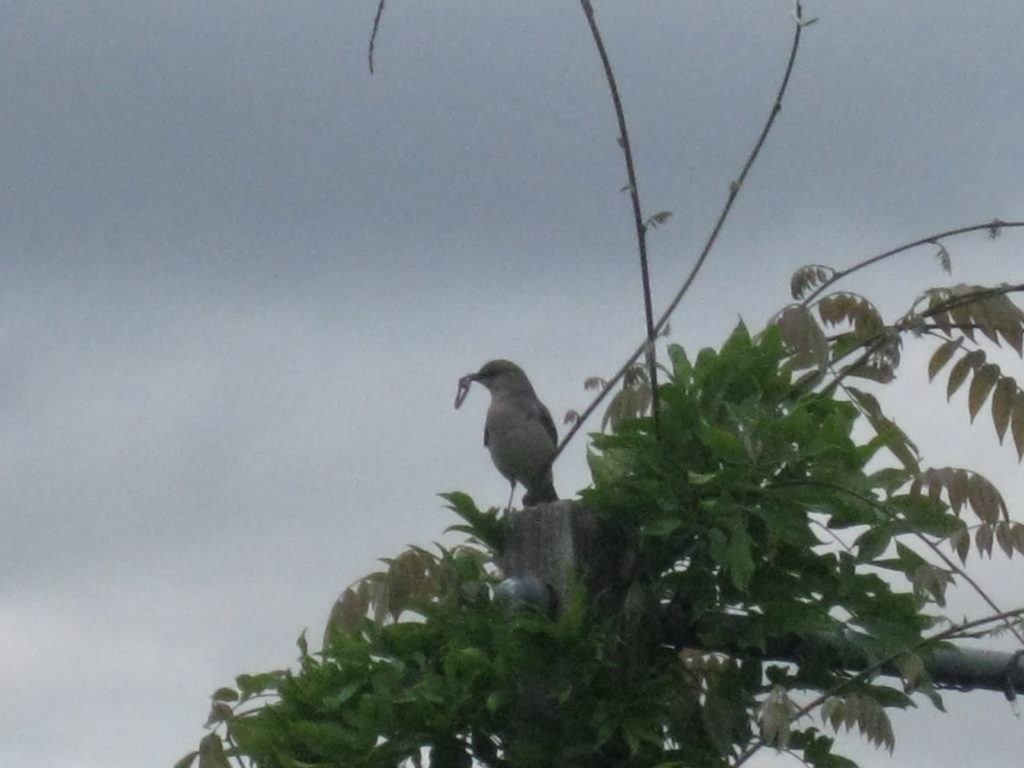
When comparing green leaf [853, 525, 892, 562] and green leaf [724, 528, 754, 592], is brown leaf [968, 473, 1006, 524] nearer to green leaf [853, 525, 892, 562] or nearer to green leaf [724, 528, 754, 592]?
green leaf [853, 525, 892, 562]

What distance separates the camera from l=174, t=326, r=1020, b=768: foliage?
3.37 metres

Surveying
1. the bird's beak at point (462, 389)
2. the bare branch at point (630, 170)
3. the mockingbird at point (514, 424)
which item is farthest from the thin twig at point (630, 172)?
the mockingbird at point (514, 424)

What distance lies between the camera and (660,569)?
3.55 meters

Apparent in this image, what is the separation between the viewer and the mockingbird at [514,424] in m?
8.09

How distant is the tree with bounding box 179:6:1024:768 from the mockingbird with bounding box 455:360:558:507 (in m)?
4.26

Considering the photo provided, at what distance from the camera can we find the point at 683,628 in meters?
3.53

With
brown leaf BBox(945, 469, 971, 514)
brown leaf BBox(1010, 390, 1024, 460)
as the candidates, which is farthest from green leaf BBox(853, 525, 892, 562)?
brown leaf BBox(1010, 390, 1024, 460)

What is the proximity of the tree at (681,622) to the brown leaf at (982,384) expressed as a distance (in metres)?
0.62

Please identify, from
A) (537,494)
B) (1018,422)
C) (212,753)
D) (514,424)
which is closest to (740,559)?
(1018,422)

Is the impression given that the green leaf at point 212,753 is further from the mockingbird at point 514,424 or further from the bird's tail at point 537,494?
the mockingbird at point 514,424

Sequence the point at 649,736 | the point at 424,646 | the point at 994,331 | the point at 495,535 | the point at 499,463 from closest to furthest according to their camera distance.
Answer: the point at 649,736, the point at 424,646, the point at 495,535, the point at 994,331, the point at 499,463

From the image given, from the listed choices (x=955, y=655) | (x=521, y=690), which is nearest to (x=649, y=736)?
(x=521, y=690)

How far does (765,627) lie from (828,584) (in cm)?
17

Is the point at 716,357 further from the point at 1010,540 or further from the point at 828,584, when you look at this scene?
the point at 1010,540
